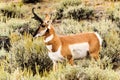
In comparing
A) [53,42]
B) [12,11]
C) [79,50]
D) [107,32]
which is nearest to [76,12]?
[12,11]

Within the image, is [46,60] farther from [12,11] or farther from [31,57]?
[12,11]

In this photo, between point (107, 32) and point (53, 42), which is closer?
point (53, 42)

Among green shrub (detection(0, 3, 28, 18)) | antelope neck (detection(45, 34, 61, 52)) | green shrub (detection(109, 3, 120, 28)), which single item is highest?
antelope neck (detection(45, 34, 61, 52))

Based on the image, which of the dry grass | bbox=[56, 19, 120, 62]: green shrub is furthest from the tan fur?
bbox=[56, 19, 120, 62]: green shrub

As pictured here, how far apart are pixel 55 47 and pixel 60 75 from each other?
0.88 m

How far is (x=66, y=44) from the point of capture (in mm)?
6941

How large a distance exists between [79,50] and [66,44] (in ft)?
0.82

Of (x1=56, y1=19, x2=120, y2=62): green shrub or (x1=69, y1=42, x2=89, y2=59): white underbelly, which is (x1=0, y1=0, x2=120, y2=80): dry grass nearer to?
(x1=56, y1=19, x2=120, y2=62): green shrub

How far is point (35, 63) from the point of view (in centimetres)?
714

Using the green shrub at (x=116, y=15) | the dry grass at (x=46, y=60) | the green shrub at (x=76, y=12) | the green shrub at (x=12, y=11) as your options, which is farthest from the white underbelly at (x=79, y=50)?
the green shrub at (x=12, y=11)

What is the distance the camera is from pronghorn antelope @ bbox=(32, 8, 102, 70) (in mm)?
6781

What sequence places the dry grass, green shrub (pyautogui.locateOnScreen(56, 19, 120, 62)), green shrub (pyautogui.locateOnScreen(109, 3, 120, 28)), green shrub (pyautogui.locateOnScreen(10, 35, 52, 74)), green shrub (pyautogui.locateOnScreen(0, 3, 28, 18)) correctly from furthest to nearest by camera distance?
green shrub (pyautogui.locateOnScreen(0, 3, 28, 18)), green shrub (pyautogui.locateOnScreen(109, 3, 120, 28)), green shrub (pyautogui.locateOnScreen(56, 19, 120, 62)), green shrub (pyautogui.locateOnScreen(10, 35, 52, 74)), the dry grass

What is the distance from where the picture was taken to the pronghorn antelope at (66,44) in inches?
267

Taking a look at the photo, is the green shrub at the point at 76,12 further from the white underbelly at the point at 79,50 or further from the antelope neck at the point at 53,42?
the antelope neck at the point at 53,42
